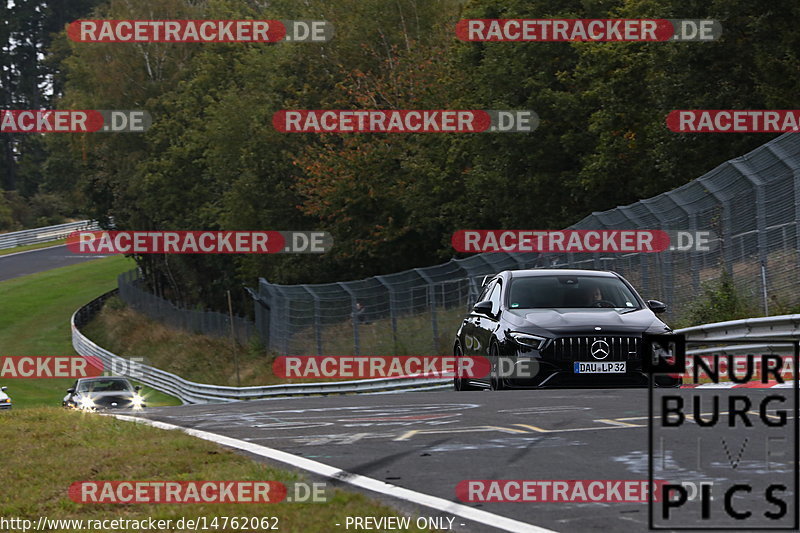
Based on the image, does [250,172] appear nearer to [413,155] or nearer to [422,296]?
[413,155]

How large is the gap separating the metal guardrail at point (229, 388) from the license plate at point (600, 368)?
1271cm

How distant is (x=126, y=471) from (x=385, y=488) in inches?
103

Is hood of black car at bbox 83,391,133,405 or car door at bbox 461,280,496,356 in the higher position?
car door at bbox 461,280,496,356

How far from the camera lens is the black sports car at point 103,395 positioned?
28703 millimetres

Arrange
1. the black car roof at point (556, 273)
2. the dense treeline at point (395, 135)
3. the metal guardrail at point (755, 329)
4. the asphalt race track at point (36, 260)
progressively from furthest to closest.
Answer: the asphalt race track at point (36, 260)
the dense treeline at point (395, 135)
the metal guardrail at point (755, 329)
the black car roof at point (556, 273)

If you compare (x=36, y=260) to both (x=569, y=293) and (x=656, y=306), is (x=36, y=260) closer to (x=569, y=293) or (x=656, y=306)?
(x=569, y=293)

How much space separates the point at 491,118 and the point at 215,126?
20.4 meters

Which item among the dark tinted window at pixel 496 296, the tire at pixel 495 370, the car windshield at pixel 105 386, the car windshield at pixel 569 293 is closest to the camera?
the tire at pixel 495 370

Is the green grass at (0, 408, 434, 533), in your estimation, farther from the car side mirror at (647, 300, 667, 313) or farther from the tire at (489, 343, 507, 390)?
the car side mirror at (647, 300, 667, 313)

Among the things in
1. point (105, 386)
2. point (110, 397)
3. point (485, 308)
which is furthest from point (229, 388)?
point (485, 308)

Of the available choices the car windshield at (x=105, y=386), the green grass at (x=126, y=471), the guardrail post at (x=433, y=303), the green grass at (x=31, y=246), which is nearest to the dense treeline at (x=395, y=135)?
the guardrail post at (x=433, y=303)

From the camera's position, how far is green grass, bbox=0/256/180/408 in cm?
4922

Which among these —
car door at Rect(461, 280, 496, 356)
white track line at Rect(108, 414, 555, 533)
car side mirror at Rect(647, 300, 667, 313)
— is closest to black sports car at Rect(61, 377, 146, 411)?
car door at Rect(461, 280, 496, 356)

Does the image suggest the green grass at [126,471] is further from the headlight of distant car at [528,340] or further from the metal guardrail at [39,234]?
the metal guardrail at [39,234]
